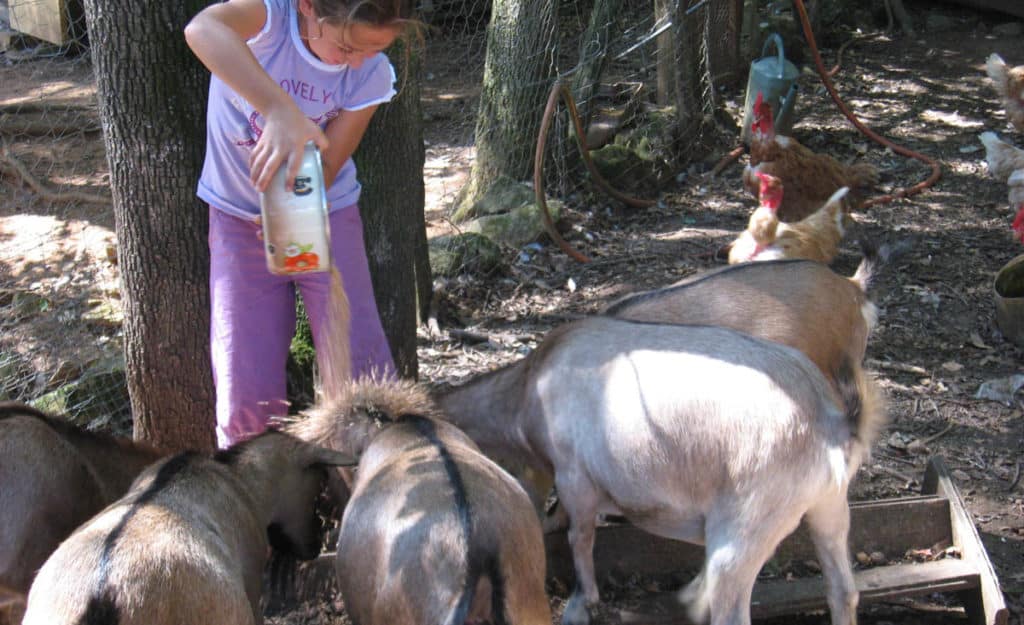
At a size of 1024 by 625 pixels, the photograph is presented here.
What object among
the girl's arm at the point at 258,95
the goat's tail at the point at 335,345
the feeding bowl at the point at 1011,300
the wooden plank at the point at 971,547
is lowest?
the wooden plank at the point at 971,547

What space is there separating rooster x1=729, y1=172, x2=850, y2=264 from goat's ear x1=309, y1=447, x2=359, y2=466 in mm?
2939

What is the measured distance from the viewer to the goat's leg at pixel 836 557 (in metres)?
3.16

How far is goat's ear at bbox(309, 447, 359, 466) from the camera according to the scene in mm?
3211

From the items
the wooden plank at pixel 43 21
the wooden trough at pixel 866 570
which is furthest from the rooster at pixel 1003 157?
the wooden plank at pixel 43 21

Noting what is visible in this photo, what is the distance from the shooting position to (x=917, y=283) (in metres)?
6.03

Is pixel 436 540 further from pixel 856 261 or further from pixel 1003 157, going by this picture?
pixel 1003 157

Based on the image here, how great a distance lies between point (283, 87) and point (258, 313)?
738 mm

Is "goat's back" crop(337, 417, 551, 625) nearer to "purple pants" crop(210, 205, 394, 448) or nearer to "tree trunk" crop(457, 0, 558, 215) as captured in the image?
"purple pants" crop(210, 205, 394, 448)

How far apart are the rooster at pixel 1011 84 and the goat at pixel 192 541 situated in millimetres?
5663

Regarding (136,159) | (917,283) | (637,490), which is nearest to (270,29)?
(136,159)

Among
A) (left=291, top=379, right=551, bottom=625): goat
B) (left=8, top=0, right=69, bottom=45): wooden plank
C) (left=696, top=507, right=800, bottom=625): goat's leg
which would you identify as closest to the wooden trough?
(left=696, top=507, right=800, bottom=625): goat's leg

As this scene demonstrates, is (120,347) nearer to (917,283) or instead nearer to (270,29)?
(270,29)

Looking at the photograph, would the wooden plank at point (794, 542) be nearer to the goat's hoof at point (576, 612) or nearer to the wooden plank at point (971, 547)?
the wooden plank at point (971, 547)

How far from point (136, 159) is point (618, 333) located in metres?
1.80
